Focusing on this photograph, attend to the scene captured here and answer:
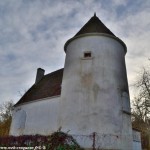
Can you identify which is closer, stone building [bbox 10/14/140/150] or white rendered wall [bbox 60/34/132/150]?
stone building [bbox 10/14/140/150]

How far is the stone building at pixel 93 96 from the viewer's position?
40.8 feet

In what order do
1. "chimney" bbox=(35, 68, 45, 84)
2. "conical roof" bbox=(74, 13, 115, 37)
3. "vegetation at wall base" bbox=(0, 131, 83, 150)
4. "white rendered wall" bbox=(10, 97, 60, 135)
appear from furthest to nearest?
"chimney" bbox=(35, 68, 45, 84), "white rendered wall" bbox=(10, 97, 60, 135), "conical roof" bbox=(74, 13, 115, 37), "vegetation at wall base" bbox=(0, 131, 83, 150)

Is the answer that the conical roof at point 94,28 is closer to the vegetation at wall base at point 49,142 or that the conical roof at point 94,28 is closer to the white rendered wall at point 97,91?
the white rendered wall at point 97,91

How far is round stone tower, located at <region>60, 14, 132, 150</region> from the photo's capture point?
40.9ft

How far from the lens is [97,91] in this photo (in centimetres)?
1323

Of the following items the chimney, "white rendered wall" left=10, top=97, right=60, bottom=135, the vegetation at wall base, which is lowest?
the vegetation at wall base

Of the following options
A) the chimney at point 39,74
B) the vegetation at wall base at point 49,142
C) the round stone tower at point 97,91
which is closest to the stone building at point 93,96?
the round stone tower at point 97,91

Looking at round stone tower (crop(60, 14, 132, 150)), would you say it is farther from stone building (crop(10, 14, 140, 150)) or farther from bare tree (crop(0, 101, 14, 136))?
bare tree (crop(0, 101, 14, 136))

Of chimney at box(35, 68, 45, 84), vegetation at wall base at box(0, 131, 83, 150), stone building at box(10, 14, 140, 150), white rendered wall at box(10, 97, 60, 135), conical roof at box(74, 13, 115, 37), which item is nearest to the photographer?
vegetation at wall base at box(0, 131, 83, 150)

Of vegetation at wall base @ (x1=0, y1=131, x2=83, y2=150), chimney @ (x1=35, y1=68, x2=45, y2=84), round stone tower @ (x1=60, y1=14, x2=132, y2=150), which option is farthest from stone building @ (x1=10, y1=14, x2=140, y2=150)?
chimney @ (x1=35, y1=68, x2=45, y2=84)

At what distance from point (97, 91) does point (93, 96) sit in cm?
44

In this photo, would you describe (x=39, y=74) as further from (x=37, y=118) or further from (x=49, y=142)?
(x=49, y=142)

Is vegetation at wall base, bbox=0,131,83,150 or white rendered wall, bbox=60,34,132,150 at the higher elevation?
white rendered wall, bbox=60,34,132,150

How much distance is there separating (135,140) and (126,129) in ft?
9.67
